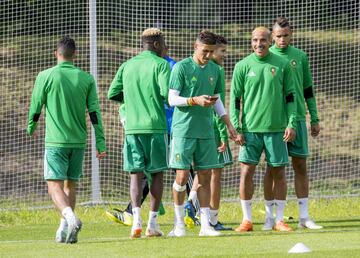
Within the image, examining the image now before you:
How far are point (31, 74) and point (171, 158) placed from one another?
8.35 m

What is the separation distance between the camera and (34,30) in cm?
1947

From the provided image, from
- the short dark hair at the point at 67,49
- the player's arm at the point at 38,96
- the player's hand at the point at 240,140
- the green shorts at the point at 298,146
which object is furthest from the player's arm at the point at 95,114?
the green shorts at the point at 298,146

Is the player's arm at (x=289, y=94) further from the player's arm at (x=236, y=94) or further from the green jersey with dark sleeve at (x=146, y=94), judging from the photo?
the green jersey with dark sleeve at (x=146, y=94)

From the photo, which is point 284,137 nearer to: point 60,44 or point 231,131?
point 231,131

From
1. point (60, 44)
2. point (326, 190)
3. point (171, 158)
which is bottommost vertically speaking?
point (326, 190)

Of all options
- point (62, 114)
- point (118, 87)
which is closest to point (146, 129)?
point (118, 87)

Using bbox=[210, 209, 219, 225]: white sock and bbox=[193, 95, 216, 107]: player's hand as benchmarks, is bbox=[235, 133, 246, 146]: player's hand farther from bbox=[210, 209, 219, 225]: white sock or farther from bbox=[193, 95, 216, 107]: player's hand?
bbox=[193, 95, 216, 107]: player's hand

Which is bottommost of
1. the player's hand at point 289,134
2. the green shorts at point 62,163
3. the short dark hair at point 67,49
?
the green shorts at point 62,163

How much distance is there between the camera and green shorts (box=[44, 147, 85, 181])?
12.0m

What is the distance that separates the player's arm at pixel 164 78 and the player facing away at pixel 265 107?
1.12m

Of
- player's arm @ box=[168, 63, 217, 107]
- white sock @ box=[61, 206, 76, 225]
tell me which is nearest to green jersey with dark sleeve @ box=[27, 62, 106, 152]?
white sock @ box=[61, 206, 76, 225]

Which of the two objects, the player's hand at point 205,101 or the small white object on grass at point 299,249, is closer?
the small white object on grass at point 299,249

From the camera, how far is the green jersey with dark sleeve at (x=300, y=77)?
13375 millimetres

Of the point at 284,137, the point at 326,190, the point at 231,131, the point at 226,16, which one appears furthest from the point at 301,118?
the point at 226,16
